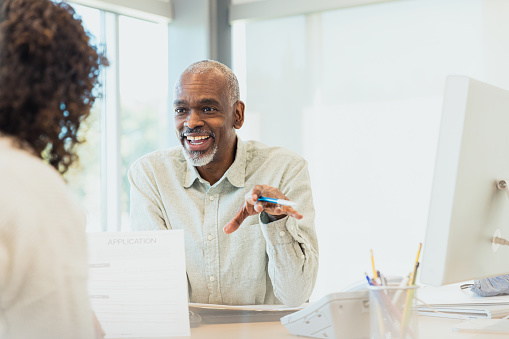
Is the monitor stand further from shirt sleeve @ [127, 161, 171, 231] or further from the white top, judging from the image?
shirt sleeve @ [127, 161, 171, 231]

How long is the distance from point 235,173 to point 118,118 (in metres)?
1.90

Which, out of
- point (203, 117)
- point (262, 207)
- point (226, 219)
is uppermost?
point (203, 117)

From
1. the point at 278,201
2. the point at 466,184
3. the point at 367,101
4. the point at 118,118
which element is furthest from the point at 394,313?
the point at 118,118

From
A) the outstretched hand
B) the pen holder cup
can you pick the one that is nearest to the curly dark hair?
the pen holder cup

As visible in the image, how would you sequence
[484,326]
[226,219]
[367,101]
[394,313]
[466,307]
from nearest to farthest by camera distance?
[394,313] → [484,326] → [466,307] → [226,219] → [367,101]

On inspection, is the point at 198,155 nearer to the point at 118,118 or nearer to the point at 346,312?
the point at 346,312

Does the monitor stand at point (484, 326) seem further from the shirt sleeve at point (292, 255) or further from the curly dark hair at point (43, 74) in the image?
the curly dark hair at point (43, 74)

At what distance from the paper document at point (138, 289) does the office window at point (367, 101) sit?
7.88ft

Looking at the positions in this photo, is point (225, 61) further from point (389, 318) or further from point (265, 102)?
point (389, 318)

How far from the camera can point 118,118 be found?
12.7 feet

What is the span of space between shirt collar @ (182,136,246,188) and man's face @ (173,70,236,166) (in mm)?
44

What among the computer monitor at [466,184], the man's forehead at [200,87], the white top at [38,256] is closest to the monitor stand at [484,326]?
the computer monitor at [466,184]

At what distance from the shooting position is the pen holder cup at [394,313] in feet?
3.86

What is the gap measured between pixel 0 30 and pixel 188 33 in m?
3.31
